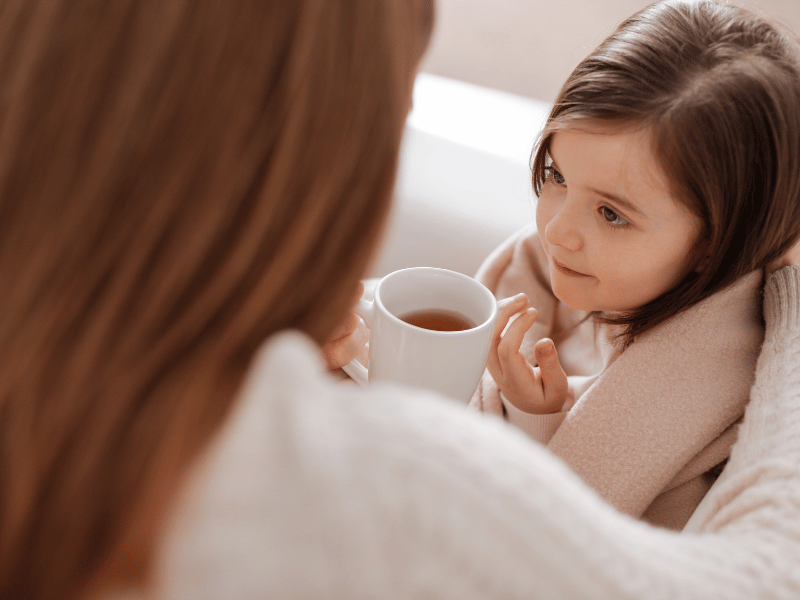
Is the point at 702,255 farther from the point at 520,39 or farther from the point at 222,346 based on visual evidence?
the point at 520,39

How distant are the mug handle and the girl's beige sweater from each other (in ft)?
0.68

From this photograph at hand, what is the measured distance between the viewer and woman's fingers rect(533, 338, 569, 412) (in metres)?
0.64

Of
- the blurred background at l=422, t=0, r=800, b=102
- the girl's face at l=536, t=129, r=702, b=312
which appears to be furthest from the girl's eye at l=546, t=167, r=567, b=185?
the blurred background at l=422, t=0, r=800, b=102

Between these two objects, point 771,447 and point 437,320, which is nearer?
point 771,447

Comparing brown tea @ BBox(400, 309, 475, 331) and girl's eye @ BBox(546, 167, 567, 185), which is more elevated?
girl's eye @ BBox(546, 167, 567, 185)

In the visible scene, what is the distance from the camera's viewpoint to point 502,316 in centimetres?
67

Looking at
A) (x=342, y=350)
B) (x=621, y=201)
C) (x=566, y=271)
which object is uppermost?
(x=621, y=201)

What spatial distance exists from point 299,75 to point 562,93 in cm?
46

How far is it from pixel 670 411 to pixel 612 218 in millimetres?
197

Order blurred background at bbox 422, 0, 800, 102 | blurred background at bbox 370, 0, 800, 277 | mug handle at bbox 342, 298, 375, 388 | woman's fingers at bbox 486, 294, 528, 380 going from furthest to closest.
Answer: blurred background at bbox 422, 0, 800, 102 → blurred background at bbox 370, 0, 800, 277 → woman's fingers at bbox 486, 294, 528, 380 → mug handle at bbox 342, 298, 375, 388

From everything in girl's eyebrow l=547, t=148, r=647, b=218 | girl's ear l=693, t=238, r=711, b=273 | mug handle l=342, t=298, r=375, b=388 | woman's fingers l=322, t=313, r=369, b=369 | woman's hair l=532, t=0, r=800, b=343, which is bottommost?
woman's fingers l=322, t=313, r=369, b=369

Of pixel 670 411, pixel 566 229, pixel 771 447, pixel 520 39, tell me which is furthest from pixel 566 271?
pixel 520 39

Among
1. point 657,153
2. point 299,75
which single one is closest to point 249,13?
point 299,75

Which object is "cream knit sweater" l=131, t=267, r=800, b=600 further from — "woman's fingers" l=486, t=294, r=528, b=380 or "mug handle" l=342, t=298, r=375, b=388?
"woman's fingers" l=486, t=294, r=528, b=380
